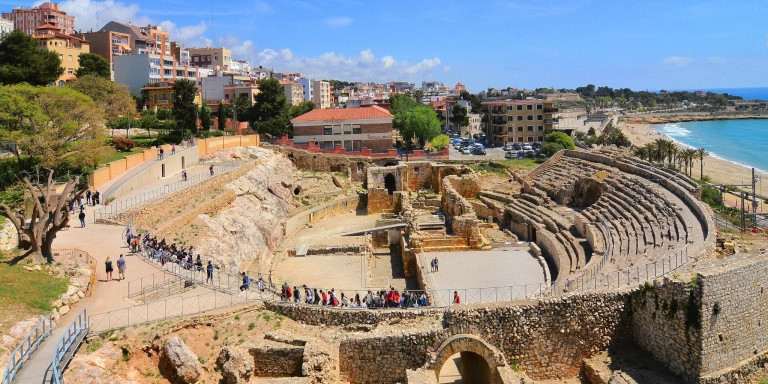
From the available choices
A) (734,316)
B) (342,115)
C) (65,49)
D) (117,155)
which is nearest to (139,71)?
(65,49)

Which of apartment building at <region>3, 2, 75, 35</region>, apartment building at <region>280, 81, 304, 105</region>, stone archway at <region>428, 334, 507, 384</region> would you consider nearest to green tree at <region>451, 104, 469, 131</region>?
apartment building at <region>280, 81, 304, 105</region>

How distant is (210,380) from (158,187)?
72.0 feet

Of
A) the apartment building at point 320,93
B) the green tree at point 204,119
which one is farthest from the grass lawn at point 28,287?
the apartment building at point 320,93

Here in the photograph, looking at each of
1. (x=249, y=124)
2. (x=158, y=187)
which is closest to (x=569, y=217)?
(x=158, y=187)

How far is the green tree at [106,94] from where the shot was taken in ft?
154

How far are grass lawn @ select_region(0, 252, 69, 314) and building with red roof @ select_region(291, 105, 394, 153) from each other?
4098cm

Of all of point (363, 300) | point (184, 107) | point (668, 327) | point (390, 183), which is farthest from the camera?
point (390, 183)

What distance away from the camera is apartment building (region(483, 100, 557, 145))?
79.2 m

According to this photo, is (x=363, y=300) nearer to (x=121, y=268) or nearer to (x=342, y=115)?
(x=121, y=268)

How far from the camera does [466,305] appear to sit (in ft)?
57.4

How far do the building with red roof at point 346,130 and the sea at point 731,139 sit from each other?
1819 inches

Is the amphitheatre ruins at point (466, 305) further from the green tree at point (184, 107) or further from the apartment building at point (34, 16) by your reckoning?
the apartment building at point (34, 16)

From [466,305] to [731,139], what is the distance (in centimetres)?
11267

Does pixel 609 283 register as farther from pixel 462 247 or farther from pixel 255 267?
pixel 255 267
